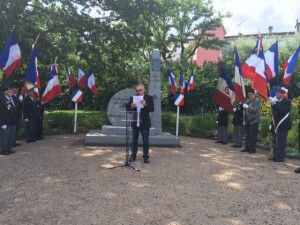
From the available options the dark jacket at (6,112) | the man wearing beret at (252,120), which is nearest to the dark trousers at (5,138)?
the dark jacket at (6,112)

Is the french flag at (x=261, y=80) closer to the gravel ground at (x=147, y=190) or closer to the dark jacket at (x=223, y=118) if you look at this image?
the gravel ground at (x=147, y=190)

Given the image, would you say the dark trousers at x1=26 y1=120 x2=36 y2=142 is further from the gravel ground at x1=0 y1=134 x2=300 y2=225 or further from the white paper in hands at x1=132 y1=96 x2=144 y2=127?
the white paper in hands at x1=132 y1=96 x2=144 y2=127

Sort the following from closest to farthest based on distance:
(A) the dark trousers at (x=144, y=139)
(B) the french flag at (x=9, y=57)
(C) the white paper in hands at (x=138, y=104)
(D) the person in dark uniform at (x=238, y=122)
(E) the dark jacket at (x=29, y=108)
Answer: (C) the white paper in hands at (x=138, y=104)
(A) the dark trousers at (x=144, y=139)
(B) the french flag at (x=9, y=57)
(E) the dark jacket at (x=29, y=108)
(D) the person in dark uniform at (x=238, y=122)

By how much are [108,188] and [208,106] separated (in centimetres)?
1459

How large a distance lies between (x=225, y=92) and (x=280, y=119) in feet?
9.00

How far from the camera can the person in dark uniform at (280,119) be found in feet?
27.4

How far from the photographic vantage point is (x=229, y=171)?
23.8ft

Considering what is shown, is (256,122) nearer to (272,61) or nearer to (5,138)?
(272,61)

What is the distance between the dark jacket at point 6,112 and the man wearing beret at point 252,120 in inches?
261

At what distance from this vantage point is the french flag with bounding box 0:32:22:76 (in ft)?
28.3

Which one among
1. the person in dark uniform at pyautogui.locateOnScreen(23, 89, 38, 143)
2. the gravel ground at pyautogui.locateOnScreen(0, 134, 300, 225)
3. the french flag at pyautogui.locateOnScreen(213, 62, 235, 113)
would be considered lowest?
the gravel ground at pyautogui.locateOnScreen(0, 134, 300, 225)

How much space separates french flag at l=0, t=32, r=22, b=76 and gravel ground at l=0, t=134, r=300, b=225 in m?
2.29

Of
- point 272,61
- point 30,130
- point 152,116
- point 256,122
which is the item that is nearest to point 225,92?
point 256,122

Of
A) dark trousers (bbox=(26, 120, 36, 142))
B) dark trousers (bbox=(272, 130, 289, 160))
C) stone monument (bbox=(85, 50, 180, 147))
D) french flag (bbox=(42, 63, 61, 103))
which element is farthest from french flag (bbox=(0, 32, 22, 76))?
dark trousers (bbox=(272, 130, 289, 160))
